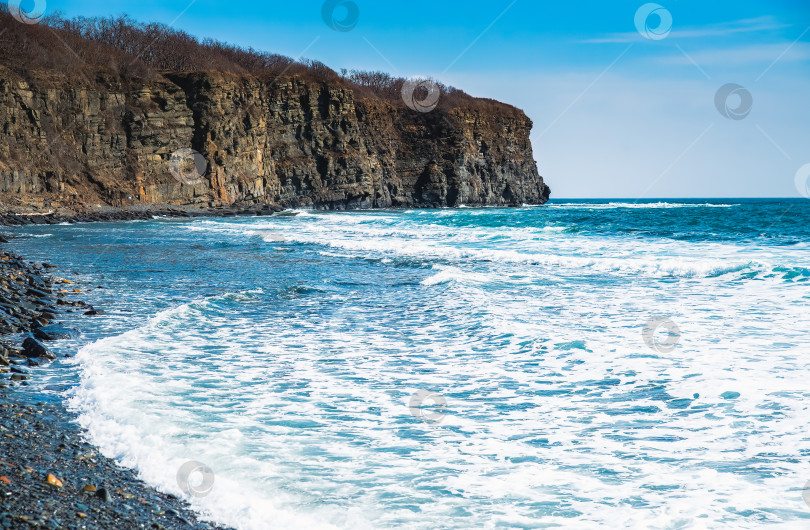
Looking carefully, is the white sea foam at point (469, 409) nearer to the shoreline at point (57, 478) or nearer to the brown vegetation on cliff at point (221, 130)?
the shoreline at point (57, 478)

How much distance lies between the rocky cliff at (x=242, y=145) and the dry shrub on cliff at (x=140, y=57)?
176 centimetres

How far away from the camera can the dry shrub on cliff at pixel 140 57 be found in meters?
51.6

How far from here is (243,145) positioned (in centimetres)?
6431

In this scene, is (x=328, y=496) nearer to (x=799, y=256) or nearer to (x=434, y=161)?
(x=799, y=256)

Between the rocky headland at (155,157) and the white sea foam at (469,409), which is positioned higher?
the rocky headland at (155,157)

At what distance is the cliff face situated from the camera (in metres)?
46.8

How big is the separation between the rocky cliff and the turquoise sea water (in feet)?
133

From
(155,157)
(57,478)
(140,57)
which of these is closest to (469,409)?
(57,478)

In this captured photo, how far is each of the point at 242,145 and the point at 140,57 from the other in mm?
14969

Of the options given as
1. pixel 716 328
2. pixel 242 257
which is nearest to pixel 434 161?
pixel 242 257

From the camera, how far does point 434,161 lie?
9169 cm

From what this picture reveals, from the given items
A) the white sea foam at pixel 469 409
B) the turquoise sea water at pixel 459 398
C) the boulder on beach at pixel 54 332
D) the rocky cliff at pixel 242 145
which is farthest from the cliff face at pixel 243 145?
the white sea foam at pixel 469 409

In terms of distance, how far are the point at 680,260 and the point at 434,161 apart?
75.7 metres

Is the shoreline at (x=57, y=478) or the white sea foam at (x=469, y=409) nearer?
the shoreline at (x=57, y=478)
